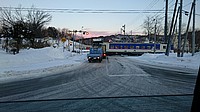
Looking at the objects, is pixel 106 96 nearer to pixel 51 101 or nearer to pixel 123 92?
pixel 123 92

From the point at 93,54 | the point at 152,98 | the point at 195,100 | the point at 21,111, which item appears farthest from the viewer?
the point at 93,54

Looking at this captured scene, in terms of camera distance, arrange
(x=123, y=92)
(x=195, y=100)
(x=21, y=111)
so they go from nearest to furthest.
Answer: (x=195, y=100), (x=21, y=111), (x=123, y=92)

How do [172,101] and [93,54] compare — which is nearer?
[172,101]

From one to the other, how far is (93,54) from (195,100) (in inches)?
1203

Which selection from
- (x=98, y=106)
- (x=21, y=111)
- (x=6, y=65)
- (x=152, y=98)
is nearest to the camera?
(x=21, y=111)

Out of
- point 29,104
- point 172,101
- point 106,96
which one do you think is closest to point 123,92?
point 106,96

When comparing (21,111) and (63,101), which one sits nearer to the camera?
(21,111)

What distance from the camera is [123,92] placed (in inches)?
325

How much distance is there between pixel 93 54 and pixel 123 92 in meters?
25.2

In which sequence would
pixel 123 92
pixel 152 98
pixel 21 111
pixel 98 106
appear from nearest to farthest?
pixel 21 111 < pixel 98 106 < pixel 152 98 < pixel 123 92

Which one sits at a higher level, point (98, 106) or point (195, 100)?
point (195, 100)

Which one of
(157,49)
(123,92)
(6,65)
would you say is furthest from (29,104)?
(157,49)

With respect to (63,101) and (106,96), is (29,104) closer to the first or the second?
(63,101)

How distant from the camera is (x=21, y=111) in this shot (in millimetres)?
5594
